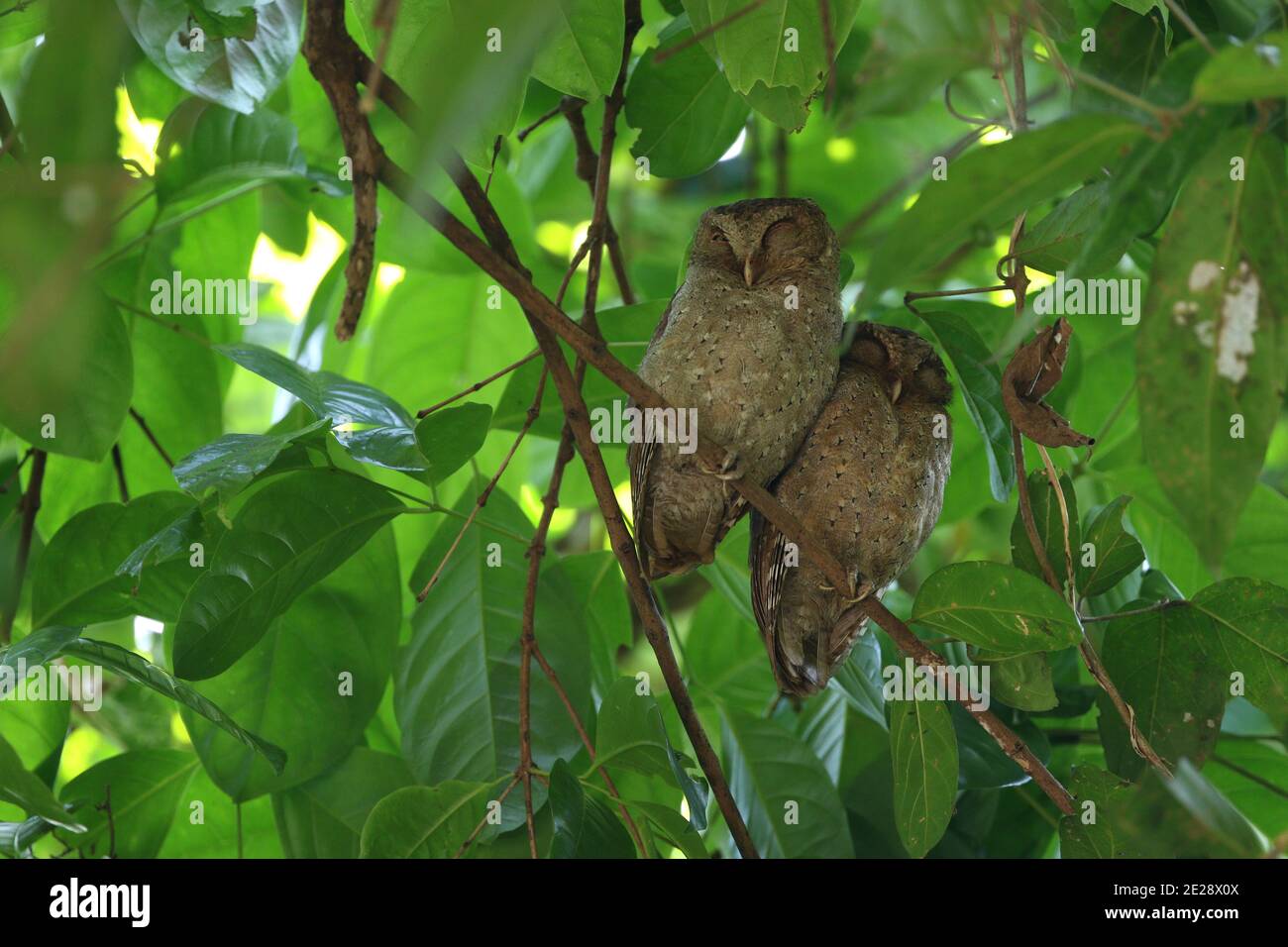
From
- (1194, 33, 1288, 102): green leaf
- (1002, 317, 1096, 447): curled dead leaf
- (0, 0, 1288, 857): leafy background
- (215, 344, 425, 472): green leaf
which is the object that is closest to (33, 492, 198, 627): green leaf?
(0, 0, 1288, 857): leafy background

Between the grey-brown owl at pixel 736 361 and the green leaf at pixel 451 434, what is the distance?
28 cm

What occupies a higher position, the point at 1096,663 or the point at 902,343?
the point at 902,343

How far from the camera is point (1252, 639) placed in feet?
4.04

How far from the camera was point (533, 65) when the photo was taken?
1211mm

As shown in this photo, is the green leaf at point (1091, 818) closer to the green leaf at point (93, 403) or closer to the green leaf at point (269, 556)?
the green leaf at point (269, 556)

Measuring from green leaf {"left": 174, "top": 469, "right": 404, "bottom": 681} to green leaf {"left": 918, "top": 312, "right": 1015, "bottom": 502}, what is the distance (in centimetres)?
70

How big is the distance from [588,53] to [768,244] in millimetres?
441

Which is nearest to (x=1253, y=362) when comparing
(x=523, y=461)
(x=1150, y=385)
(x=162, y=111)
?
(x=1150, y=385)

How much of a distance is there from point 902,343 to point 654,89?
1.70ft

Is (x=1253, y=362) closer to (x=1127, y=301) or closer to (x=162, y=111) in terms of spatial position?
(x=1127, y=301)

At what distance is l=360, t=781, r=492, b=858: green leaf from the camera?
121 cm

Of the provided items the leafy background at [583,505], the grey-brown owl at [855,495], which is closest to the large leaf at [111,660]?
the leafy background at [583,505]
